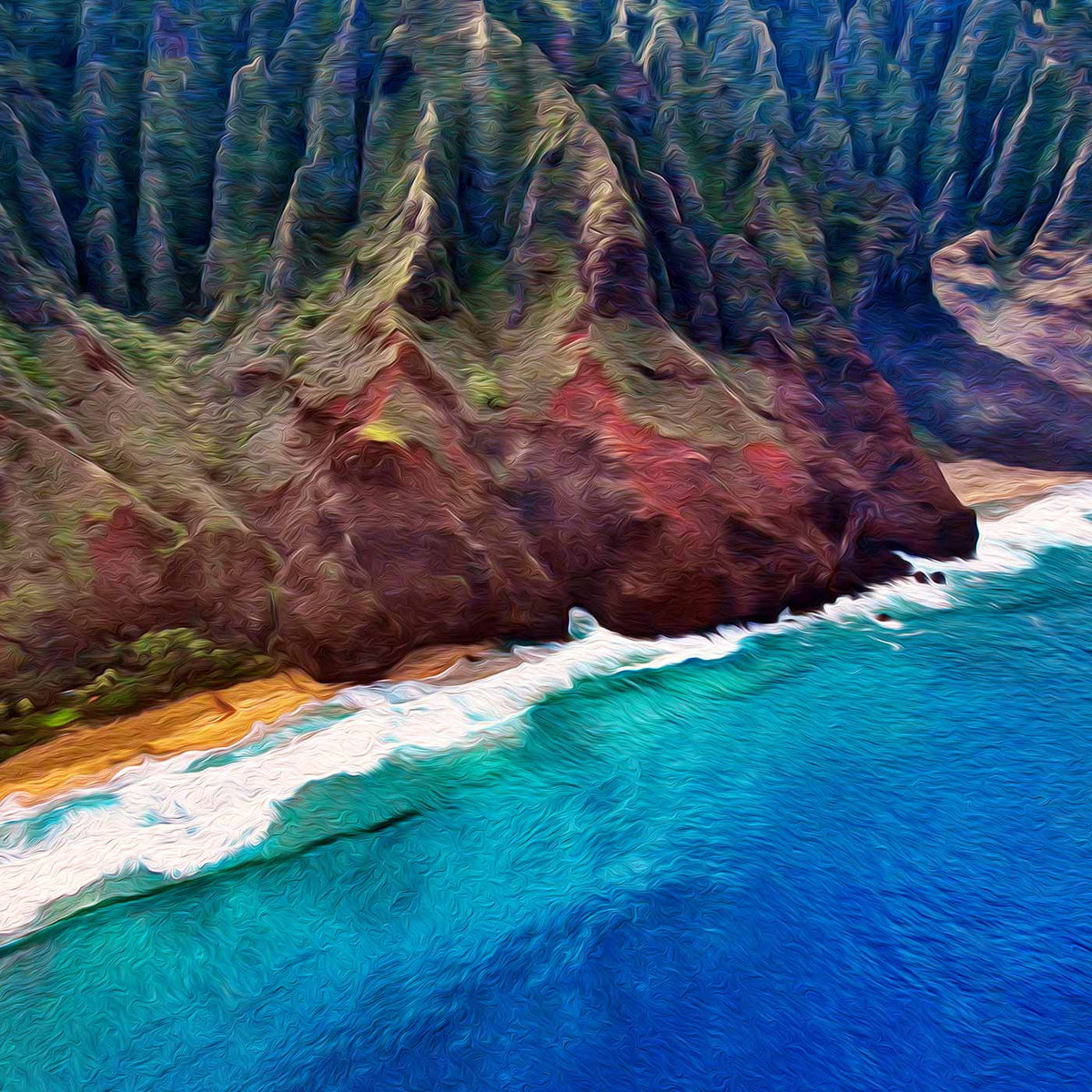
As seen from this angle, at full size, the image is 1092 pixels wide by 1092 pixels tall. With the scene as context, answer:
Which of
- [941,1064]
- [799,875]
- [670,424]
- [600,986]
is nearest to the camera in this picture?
[941,1064]

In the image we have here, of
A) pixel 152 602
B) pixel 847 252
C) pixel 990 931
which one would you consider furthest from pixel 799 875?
pixel 847 252

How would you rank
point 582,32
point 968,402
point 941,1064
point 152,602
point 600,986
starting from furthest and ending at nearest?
1. point 968,402
2. point 582,32
3. point 152,602
4. point 600,986
5. point 941,1064

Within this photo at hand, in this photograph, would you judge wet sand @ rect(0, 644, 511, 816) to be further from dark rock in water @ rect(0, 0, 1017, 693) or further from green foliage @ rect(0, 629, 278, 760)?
dark rock in water @ rect(0, 0, 1017, 693)

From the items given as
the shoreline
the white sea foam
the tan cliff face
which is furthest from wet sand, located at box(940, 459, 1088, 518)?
the shoreline

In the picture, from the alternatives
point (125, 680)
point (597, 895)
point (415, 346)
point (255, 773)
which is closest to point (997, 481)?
point (415, 346)

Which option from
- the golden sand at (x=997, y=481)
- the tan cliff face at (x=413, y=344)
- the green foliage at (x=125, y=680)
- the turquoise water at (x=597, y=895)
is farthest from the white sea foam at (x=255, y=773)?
the golden sand at (x=997, y=481)

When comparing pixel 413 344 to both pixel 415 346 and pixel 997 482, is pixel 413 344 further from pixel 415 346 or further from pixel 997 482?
pixel 997 482

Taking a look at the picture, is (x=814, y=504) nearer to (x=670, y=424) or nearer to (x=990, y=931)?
(x=670, y=424)
